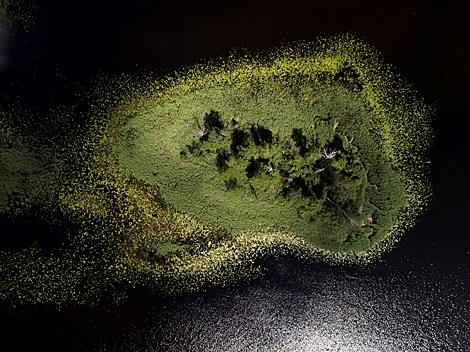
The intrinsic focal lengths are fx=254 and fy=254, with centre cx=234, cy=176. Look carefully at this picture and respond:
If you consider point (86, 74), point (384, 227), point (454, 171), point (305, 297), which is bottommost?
point (305, 297)

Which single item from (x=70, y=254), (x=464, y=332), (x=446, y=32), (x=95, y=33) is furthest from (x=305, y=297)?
(x=95, y=33)

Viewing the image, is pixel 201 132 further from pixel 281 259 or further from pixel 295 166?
pixel 281 259

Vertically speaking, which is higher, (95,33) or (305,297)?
(95,33)

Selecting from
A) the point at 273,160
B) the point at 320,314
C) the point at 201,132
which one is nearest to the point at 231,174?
the point at 273,160

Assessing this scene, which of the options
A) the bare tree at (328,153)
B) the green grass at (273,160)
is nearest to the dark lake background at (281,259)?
the green grass at (273,160)

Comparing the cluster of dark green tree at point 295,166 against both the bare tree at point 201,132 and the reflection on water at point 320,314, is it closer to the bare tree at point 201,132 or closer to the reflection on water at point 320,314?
the bare tree at point 201,132

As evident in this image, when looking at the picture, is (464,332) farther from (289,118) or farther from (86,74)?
(86,74)
